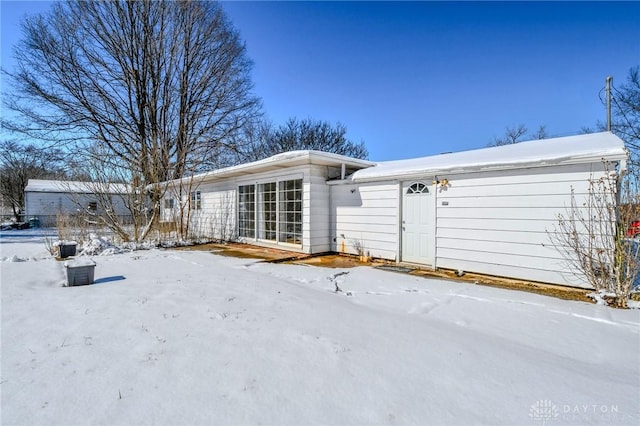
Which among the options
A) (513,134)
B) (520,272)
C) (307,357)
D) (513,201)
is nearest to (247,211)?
(513,201)

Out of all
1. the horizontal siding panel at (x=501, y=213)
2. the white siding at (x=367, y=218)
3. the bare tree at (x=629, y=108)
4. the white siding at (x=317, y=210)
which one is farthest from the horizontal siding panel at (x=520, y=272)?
the bare tree at (x=629, y=108)

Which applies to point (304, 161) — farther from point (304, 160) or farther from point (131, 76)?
point (131, 76)

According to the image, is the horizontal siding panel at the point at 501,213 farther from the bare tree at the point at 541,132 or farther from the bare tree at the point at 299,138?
the bare tree at the point at 541,132

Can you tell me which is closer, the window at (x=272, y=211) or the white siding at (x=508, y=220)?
the white siding at (x=508, y=220)

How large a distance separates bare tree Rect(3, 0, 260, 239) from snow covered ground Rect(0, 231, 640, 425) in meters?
9.43

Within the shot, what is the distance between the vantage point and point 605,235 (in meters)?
3.93

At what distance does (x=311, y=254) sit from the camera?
7.32 meters

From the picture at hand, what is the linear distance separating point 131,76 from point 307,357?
16.4m

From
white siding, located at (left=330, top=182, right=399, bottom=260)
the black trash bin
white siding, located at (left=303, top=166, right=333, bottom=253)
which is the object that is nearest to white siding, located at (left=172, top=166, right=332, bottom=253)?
white siding, located at (left=303, top=166, right=333, bottom=253)

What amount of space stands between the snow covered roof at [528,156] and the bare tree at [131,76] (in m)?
8.73

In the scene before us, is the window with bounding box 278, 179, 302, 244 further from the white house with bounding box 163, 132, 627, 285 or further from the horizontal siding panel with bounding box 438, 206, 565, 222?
the horizontal siding panel with bounding box 438, 206, 565, 222

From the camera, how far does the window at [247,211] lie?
930cm

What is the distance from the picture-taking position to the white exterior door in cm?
581

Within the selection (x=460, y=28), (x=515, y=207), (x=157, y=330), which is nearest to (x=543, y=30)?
(x=460, y=28)
